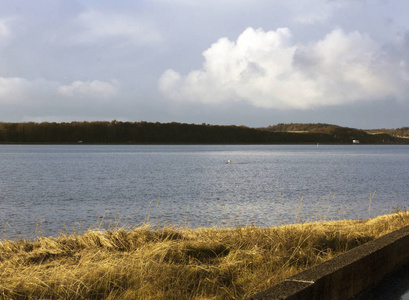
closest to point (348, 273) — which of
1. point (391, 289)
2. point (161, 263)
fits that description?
point (391, 289)

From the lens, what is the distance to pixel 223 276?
19.9 feet

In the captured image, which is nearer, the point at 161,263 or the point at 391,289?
the point at 391,289

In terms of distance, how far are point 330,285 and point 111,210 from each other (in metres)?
18.4

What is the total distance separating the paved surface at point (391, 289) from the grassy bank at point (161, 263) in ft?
3.43

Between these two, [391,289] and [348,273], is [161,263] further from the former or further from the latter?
[391,289]

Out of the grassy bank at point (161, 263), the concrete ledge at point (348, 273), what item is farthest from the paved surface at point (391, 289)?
the grassy bank at point (161, 263)

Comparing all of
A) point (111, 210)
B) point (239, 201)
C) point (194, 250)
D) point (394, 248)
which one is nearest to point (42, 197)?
point (111, 210)

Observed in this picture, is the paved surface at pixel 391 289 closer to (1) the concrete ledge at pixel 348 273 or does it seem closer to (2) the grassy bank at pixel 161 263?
(1) the concrete ledge at pixel 348 273

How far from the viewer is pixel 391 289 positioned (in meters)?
5.70

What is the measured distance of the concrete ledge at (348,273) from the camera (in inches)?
178

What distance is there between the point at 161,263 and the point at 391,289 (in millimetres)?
3138

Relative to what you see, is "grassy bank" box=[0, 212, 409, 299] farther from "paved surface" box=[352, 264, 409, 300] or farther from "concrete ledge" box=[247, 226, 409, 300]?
"paved surface" box=[352, 264, 409, 300]

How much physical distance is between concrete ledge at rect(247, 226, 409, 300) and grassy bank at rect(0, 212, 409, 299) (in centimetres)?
76

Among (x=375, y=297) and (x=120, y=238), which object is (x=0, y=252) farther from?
(x=375, y=297)
